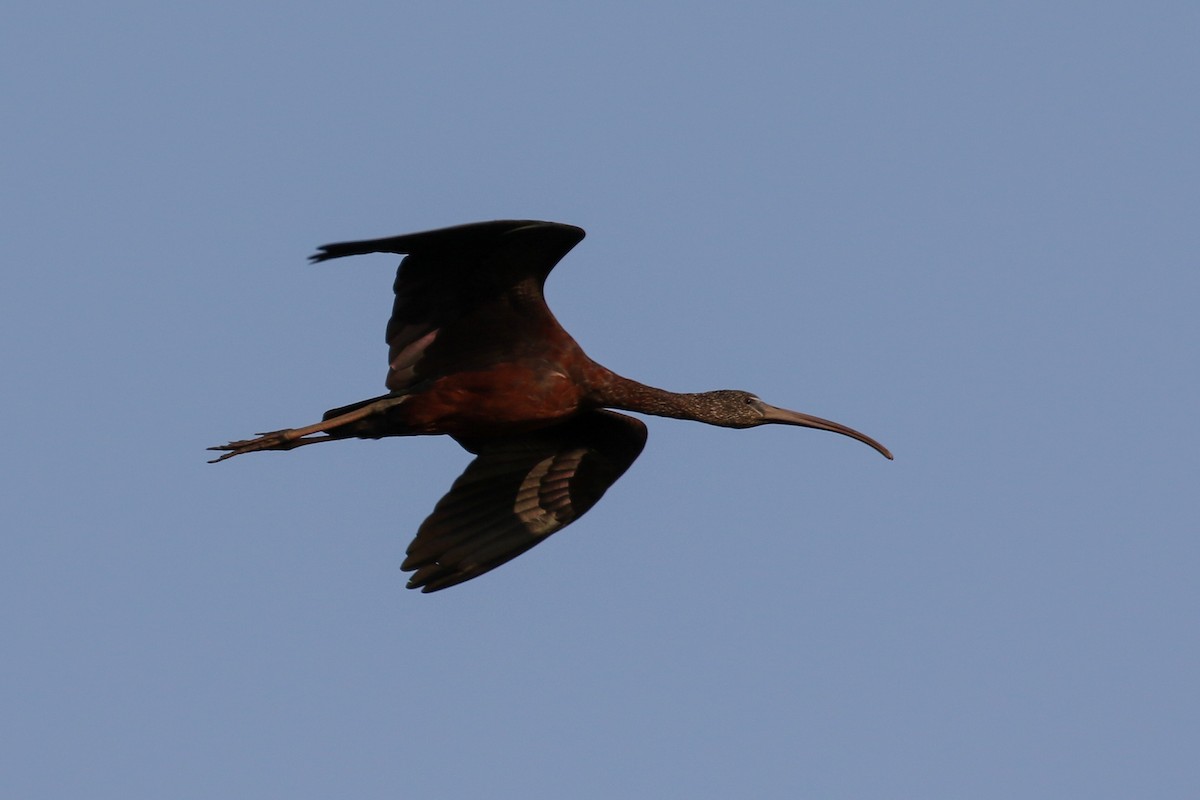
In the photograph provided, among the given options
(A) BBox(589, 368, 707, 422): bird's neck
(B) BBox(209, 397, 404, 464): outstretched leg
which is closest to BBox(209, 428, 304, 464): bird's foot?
(B) BBox(209, 397, 404, 464): outstretched leg

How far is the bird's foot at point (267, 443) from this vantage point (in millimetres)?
13180

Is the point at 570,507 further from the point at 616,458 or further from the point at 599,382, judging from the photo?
the point at 599,382

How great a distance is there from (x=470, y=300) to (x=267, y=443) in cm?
190

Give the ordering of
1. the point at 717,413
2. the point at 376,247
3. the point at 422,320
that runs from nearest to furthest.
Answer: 1. the point at 376,247
2. the point at 422,320
3. the point at 717,413

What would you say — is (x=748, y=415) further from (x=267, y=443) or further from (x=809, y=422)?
(x=267, y=443)

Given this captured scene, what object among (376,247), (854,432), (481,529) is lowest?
(481,529)

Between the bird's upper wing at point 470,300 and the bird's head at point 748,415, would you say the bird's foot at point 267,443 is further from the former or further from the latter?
the bird's head at point 748,415

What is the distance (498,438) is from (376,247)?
3575mm

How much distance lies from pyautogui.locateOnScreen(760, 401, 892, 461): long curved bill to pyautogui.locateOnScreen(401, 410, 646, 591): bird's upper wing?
108cm

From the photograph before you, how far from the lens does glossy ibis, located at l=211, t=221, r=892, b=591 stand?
→ 13.2 m

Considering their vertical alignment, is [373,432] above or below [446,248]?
below

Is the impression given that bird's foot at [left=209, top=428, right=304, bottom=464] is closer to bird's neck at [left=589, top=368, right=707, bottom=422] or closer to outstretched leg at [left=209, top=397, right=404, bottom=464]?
outstretched leg at [left=209, top=397, right=404, bottom=464]

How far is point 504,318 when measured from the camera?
44.6ft

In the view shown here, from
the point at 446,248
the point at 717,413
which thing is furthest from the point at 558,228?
the point at 717,413
